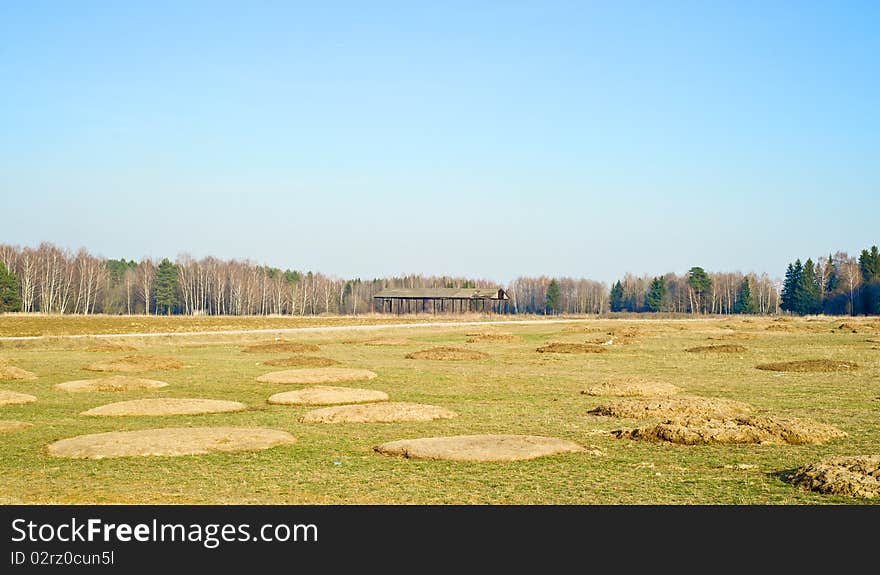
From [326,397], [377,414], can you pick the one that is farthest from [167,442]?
[326,397]

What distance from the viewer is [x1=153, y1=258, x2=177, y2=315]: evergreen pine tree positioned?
536ft

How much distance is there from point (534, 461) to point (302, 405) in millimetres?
10282

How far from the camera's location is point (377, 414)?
18312mm

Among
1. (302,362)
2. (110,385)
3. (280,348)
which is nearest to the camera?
(110,385)

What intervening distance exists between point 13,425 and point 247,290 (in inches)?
6248

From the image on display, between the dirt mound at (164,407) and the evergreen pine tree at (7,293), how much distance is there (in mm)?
110432

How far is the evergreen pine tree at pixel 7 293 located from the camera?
384 ft

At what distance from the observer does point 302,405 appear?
21.7 metres

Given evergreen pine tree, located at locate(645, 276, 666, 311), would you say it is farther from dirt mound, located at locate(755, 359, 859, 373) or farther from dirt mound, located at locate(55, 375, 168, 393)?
dirt mound, located at locate(55, 375, 168, 393)

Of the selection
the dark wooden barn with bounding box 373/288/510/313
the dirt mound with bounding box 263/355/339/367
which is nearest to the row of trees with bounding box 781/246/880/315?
the dark wooden barn with bounding box 373/288/510/313

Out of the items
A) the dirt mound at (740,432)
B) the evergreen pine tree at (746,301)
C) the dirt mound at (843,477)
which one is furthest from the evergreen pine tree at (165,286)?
the dirt mound at (843,477)

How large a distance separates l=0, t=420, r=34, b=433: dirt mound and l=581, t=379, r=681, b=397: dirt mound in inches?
585

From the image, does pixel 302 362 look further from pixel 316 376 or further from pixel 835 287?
pixel 835 287
